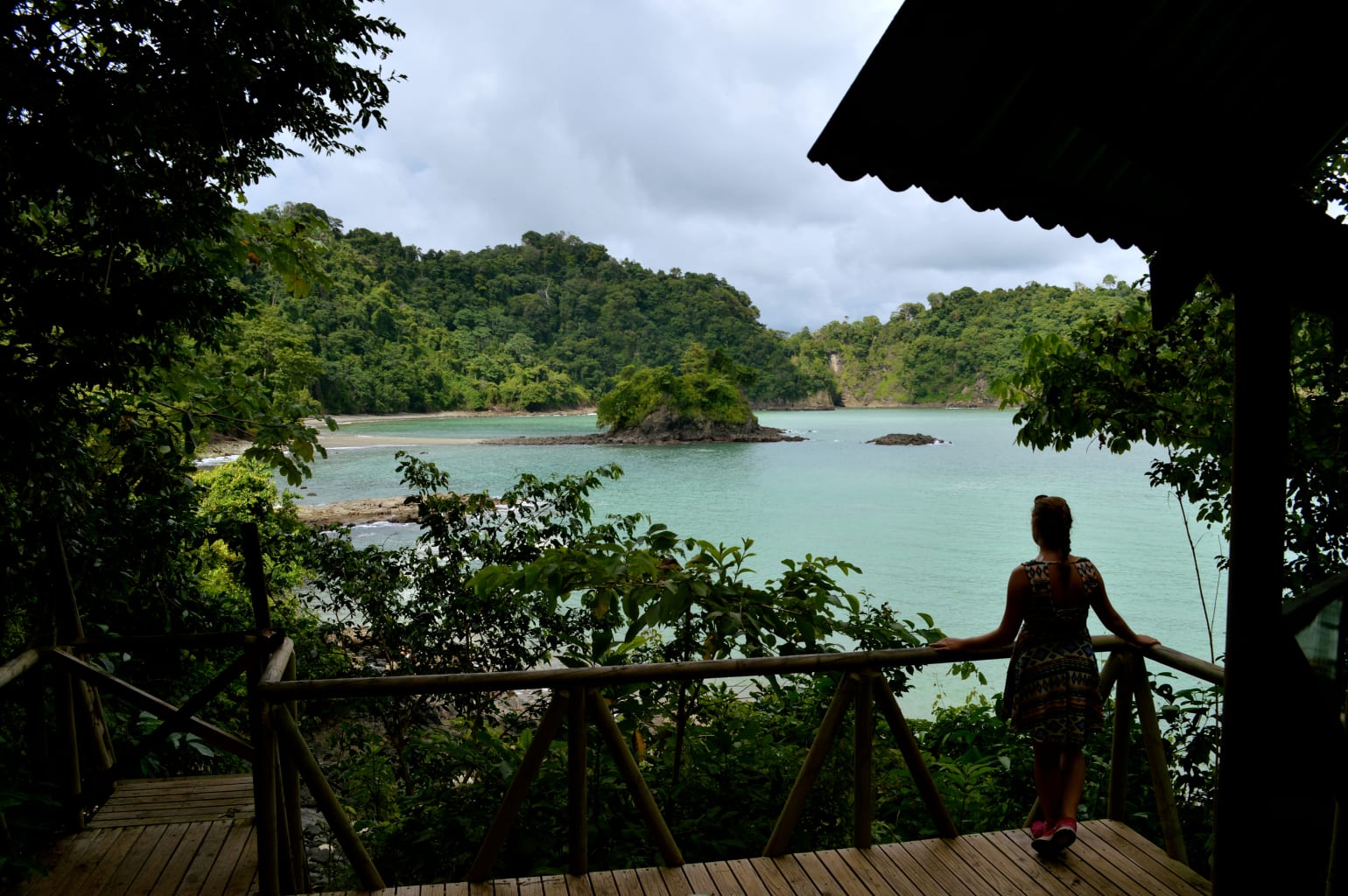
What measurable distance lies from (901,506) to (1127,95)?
1110 inches

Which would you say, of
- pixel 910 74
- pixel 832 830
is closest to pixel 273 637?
pixel 832 830

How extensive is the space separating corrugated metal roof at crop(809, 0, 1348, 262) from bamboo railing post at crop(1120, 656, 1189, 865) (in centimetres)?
161

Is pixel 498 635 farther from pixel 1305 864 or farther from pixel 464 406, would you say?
pixel 464 406

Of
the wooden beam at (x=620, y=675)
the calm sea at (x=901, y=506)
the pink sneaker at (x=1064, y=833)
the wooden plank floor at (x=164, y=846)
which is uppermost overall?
the wooden beam at (x=620, y=675)

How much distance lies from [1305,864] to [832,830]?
1.87 meters

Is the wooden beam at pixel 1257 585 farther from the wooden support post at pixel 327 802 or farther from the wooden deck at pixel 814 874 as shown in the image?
the wooden support post at pixel 327 802

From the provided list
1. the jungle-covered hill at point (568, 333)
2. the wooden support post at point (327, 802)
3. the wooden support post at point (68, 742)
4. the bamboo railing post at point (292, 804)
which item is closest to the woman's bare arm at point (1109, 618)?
the wooden support post at point (327, 802)

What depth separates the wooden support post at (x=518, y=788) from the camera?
2.36 m

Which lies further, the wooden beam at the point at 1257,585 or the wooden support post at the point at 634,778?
the wooden support post at the point at 634,778

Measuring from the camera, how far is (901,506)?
2850 centimetres

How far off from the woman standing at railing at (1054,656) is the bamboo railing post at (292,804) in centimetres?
203

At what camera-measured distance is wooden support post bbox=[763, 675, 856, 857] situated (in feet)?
8.20

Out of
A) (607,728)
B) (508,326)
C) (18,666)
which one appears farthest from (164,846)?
(508,326)

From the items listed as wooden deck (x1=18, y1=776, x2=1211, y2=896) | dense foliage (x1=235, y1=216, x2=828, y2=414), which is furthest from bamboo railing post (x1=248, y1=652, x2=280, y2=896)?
dense foliage (x1=235, y1=216, x2=828, y2=414)
